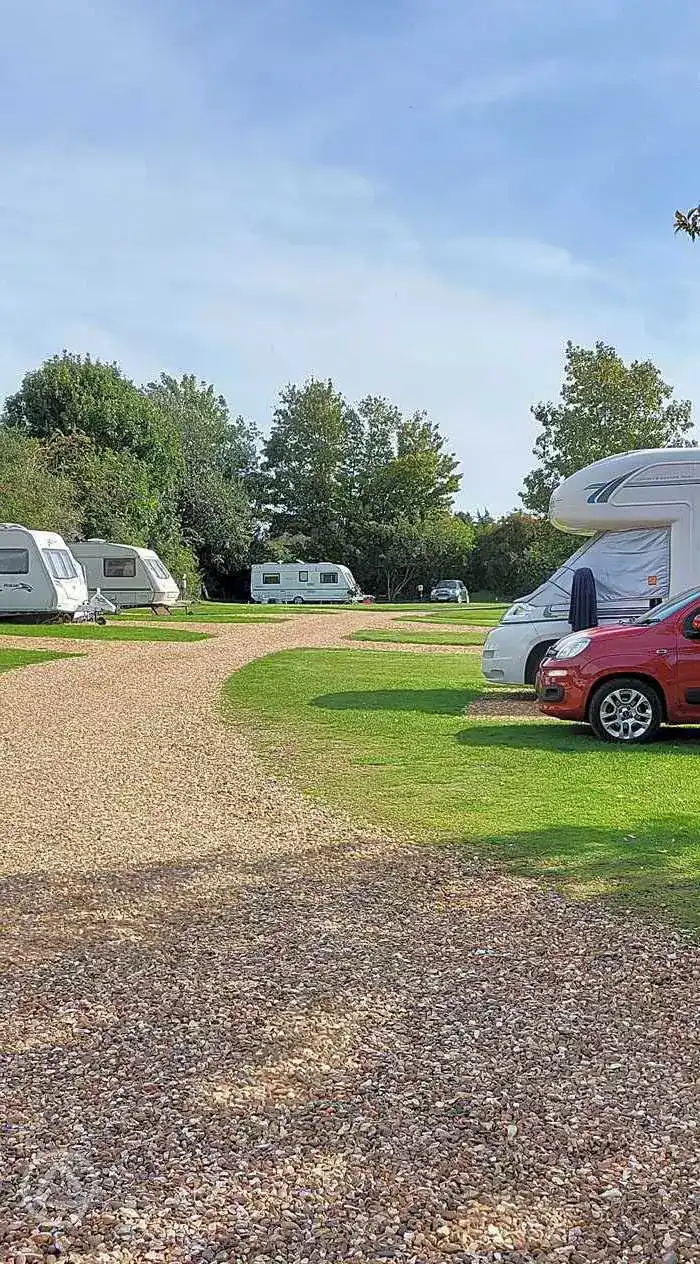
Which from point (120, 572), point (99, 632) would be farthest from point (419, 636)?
point (120, 572)

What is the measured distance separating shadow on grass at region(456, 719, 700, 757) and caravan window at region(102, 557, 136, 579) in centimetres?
2822

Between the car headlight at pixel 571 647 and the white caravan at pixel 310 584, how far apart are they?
45.1m

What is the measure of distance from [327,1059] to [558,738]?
278 inches

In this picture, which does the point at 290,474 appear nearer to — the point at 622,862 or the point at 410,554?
the point at 410,554

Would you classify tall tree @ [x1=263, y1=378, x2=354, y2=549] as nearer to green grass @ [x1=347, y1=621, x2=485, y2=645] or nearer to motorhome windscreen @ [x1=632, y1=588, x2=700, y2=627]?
green grass @ [x1=347, y1=621, x2=485, y2=645]

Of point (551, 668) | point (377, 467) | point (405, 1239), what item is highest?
point (377, 467)

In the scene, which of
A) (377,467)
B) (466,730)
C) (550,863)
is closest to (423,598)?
(377,467)

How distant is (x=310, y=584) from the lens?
5634cm

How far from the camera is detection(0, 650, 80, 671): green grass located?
59.5ft

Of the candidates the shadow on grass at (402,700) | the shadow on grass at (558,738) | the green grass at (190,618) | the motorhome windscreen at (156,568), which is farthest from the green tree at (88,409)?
the shadow on grass at (558,738)

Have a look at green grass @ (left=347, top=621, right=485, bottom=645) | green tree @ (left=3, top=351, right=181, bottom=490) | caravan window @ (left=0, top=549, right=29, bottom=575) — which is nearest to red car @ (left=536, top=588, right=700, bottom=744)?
green grass @ (left=347, top=621, right=485, bottom=645)

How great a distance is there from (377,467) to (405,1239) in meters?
68.4

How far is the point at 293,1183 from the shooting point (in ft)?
9.30

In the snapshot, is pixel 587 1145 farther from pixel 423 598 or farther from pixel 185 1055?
pixel 423 598
